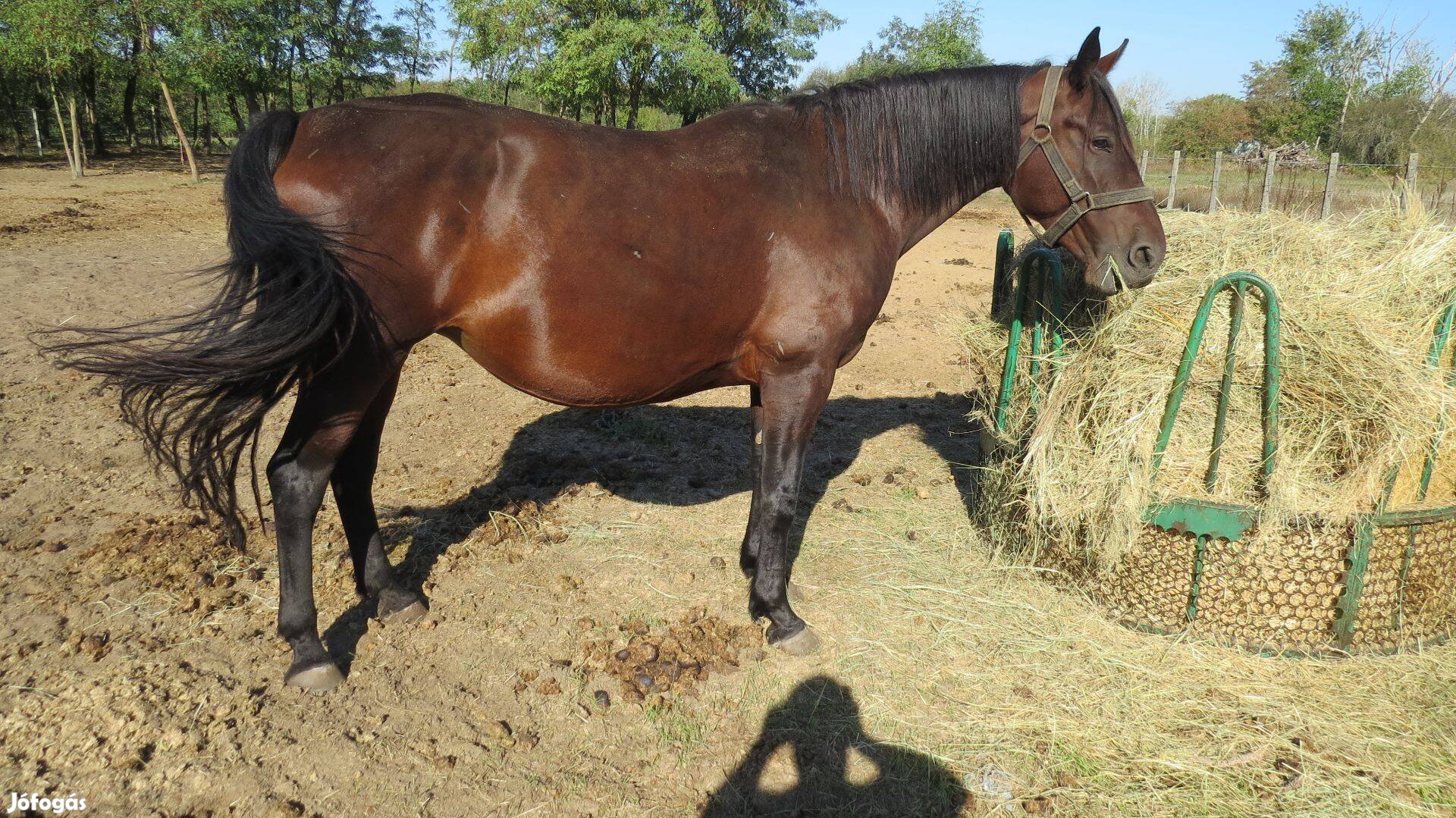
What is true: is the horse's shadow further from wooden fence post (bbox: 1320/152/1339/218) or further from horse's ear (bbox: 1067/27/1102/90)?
wooden fence post (bbox: 1320/152/1339/218)

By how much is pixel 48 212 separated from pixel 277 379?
46.5 ft

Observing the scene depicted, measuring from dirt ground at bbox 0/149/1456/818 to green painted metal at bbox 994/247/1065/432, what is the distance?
0.65 metres

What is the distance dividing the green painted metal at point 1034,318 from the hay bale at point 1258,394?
0.70 ft

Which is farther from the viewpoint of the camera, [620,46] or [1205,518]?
[620,46]

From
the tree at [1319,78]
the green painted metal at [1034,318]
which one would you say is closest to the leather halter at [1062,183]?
the green painted metal at [1034,318]

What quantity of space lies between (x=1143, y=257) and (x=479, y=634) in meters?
3.28

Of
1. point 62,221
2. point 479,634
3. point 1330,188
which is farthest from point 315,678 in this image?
point 1330,188

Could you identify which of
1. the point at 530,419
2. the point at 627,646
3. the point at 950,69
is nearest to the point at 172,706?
the point at 627,646

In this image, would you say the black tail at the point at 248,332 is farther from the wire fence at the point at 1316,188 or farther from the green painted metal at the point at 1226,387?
the wire fence at the point at 1316,188

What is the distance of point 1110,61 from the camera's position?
3.40 metres

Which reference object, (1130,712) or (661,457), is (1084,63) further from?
(661,457)

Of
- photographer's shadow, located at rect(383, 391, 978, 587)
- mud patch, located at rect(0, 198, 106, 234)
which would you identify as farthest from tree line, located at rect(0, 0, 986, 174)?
photographer's shadow, located at rect(383, 391, 978, 587)

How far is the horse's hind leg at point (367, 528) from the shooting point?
11.3ft

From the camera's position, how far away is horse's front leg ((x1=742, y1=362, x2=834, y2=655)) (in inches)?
133
